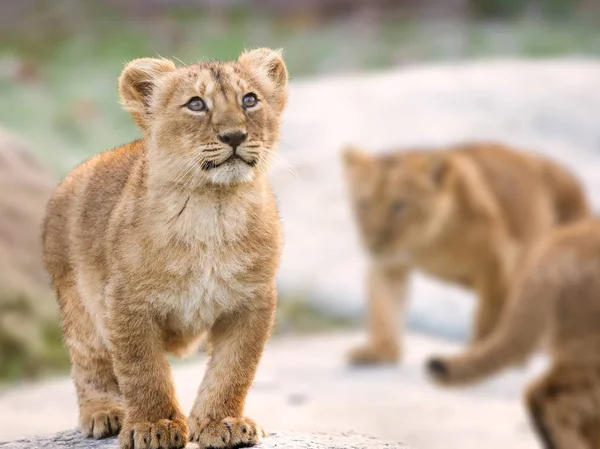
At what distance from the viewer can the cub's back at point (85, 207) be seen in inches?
134

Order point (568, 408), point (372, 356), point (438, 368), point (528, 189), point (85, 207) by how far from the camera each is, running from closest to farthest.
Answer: point (85, 207) < point (568, 408) < point (438, 368) < point (372, 356) < point (528, 189)

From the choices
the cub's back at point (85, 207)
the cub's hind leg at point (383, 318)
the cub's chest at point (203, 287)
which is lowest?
the cub's chest at point (203, 287)

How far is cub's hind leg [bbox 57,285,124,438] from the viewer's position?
3.51m

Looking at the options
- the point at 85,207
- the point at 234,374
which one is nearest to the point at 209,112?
the point at 85,207

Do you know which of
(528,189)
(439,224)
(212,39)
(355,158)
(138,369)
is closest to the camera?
(138,369)

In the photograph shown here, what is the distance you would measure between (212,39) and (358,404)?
27.1ft

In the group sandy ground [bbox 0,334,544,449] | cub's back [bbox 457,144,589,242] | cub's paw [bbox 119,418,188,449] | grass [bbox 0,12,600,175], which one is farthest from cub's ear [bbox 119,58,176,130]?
grass [bbox 0,12,600,175]

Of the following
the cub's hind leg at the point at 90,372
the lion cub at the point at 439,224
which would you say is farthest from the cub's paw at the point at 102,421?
the lion cub at the point at 439,224

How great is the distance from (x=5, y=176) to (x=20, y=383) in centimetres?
176

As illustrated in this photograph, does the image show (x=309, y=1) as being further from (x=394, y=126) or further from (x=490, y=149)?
(x=490, y=149)

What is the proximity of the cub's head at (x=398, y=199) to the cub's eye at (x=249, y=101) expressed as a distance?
5.55m

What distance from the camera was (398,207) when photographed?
29.0 feet

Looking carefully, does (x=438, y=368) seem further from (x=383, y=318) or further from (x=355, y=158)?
(x=355, y=158)

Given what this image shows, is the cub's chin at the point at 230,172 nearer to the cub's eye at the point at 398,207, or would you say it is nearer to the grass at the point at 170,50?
the cub's eye at the point at 398,207
